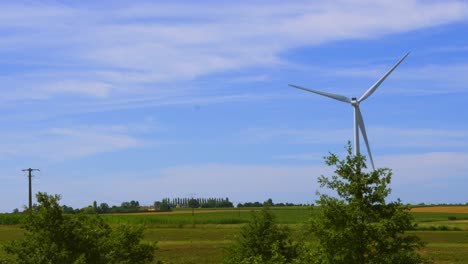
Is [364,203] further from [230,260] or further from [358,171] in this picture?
[230,260]

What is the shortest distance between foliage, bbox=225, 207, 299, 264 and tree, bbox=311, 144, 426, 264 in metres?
7.19

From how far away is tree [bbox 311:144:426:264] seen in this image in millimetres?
23109

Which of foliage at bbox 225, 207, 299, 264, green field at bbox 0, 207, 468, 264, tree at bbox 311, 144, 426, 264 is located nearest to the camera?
tree at bbox 311, 144, 426, 264

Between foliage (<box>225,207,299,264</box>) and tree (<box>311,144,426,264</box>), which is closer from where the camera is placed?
tree (<box>311,144,426,264</box>)

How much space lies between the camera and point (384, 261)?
2272 cm

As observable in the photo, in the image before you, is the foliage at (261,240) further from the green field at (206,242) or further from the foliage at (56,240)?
the foliage at (56,240)

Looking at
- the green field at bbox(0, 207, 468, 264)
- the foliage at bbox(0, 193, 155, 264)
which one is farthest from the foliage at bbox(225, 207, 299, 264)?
the foliage at bbox(0, 193, 155, 264)

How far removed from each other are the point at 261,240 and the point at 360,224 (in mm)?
9329

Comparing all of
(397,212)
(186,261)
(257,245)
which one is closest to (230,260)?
(257,245)

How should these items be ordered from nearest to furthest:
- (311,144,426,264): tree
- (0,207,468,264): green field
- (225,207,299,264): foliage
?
1. (311,144,426,264): tree
2. (225,207,299,264): foliage
3. (0,207,468,264): green field

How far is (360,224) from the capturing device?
76.6 feet

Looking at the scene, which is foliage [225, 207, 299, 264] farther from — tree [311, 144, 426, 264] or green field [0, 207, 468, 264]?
tree [311, 144, 426, 264]

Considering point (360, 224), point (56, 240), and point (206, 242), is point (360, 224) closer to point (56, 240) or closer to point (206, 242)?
point (56, 240)

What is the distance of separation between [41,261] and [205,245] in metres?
51.0
